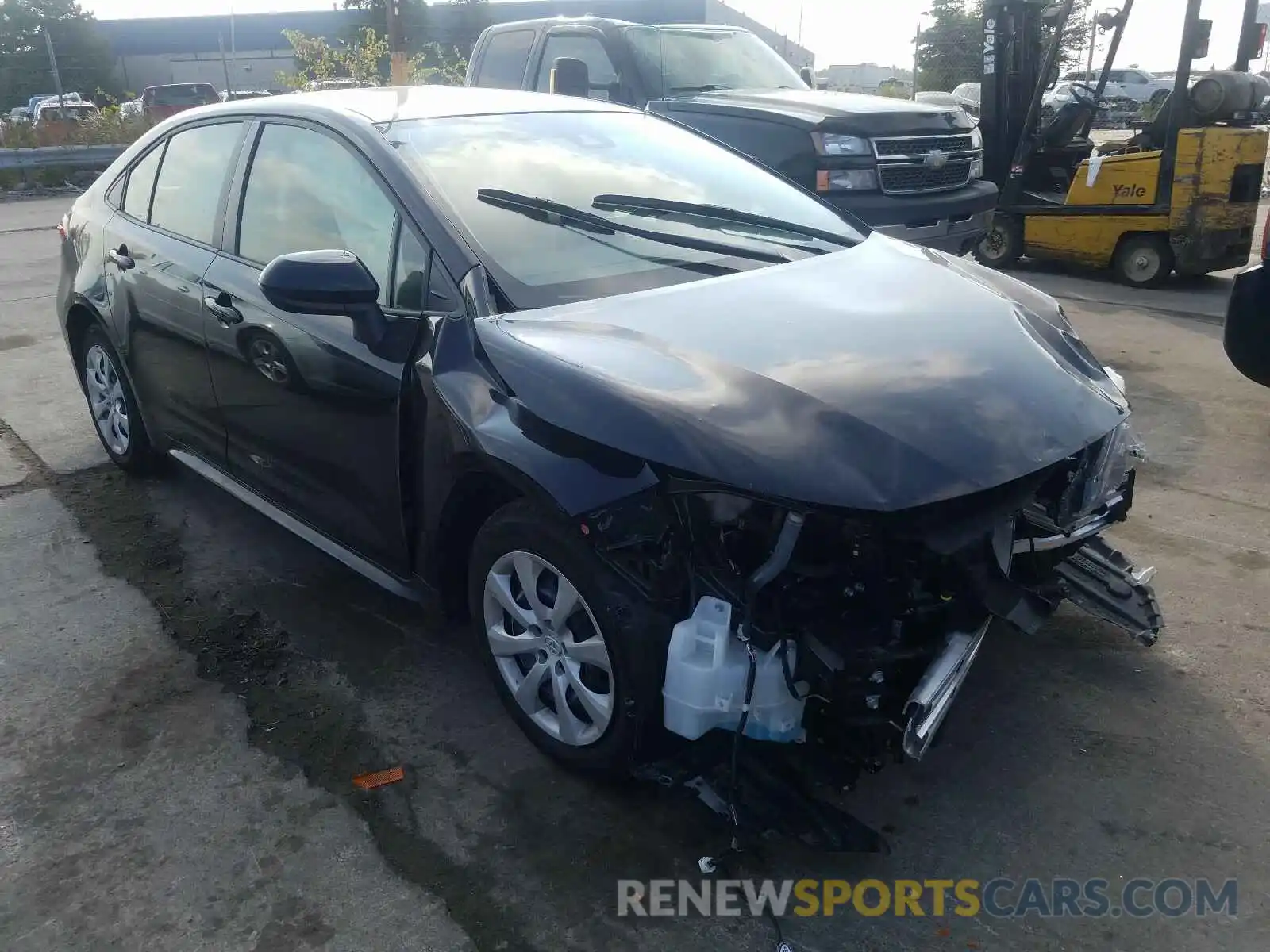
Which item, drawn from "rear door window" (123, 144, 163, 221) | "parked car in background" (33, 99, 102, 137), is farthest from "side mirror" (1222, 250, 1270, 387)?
"parked car in background" (33, 99, 102, 137)

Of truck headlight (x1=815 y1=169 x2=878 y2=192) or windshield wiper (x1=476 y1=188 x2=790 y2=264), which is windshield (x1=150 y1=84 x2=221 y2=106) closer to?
truck headlight (x1=815 y1=169 x2=878 y2=192)

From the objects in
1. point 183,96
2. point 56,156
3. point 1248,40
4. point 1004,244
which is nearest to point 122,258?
point 1004,244

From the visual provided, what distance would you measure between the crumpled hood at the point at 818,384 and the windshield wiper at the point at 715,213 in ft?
1.60

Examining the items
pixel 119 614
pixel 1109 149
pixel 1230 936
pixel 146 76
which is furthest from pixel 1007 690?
pixel 146 76

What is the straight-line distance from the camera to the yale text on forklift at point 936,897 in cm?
240

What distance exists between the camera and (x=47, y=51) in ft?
88.8

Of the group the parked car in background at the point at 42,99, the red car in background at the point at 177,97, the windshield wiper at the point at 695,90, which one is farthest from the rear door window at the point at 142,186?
the parked car in background at the point at 42,99

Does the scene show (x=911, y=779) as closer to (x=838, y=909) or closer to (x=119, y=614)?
(x=838, y=909)

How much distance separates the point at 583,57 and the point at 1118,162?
15.2 feet

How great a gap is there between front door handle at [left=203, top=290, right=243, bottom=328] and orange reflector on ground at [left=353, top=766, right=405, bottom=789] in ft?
5.39

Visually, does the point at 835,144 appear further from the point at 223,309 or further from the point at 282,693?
the point at 282,693

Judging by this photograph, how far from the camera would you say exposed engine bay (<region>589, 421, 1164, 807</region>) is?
2328mm

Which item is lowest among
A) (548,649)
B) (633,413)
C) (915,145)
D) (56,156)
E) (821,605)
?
(548,649)

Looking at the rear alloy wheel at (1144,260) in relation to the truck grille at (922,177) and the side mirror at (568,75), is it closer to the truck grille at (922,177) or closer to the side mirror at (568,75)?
the truck grille at (922,177)
